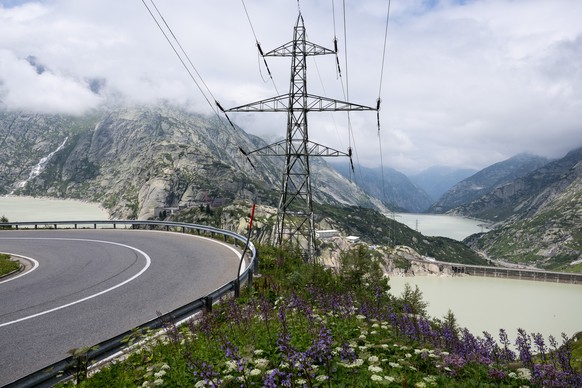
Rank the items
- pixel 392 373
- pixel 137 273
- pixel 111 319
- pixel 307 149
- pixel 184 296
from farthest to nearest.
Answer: pixel 307 149 → pixel 137 273 → pixel 184 296 → pixel 111 319 → pixel 392 373

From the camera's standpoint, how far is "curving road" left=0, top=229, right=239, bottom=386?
9.38 metres

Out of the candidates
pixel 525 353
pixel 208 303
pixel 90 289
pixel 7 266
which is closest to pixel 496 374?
pixel 525 353

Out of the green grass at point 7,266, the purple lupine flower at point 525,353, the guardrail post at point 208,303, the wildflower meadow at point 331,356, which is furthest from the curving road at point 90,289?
the purple lupine flower at point 525,353

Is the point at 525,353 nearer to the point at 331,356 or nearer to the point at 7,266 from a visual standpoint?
the point at 331,356

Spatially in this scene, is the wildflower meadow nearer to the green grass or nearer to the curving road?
the curving road

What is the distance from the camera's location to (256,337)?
758 cm

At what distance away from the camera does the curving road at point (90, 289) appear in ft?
30.8

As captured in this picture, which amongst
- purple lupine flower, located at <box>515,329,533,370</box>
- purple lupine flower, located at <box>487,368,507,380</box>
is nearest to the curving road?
purple lupine flower, located at <box>487,368,507,380</box>

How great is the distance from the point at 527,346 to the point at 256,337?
491 centimetres

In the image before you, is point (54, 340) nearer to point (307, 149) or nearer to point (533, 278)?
point (307, 149)

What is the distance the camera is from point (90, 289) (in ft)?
46.9

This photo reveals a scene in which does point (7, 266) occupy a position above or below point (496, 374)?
below

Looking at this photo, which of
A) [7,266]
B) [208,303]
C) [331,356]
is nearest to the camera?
[331,356]

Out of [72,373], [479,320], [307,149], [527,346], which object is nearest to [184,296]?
[72,373]
